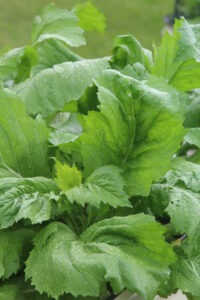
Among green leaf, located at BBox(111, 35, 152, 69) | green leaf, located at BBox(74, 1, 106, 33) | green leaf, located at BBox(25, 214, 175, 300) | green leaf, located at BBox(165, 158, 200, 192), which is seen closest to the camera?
green leaf, located at BBox(25, 214, 175, 300)

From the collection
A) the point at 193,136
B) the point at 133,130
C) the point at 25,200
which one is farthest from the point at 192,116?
the point at 25,200

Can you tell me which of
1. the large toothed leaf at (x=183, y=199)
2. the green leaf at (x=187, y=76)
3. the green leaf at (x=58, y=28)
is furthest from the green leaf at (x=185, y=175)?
the green leaf at (x=58, y=28)

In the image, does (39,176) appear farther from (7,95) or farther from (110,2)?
(110,2)

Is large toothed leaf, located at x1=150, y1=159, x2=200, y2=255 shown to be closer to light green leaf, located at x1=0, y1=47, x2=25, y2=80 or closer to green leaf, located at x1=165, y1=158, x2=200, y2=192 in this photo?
green leaf, located at x1=165, y1=158, x2=200, y2=192

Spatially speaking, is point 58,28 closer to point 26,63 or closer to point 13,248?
point 26,63

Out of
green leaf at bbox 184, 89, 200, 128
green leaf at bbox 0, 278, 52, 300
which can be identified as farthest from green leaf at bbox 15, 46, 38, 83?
green leaf at bbox 0, 278, 52, 300

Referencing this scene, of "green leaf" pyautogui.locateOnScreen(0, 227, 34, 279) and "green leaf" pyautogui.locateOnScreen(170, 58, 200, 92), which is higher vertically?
"green leaf" pyautogui.locateOnScreen(170, 58, 200, 92)

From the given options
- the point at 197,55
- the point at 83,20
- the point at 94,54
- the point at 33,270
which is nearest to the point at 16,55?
the point at 83,20
